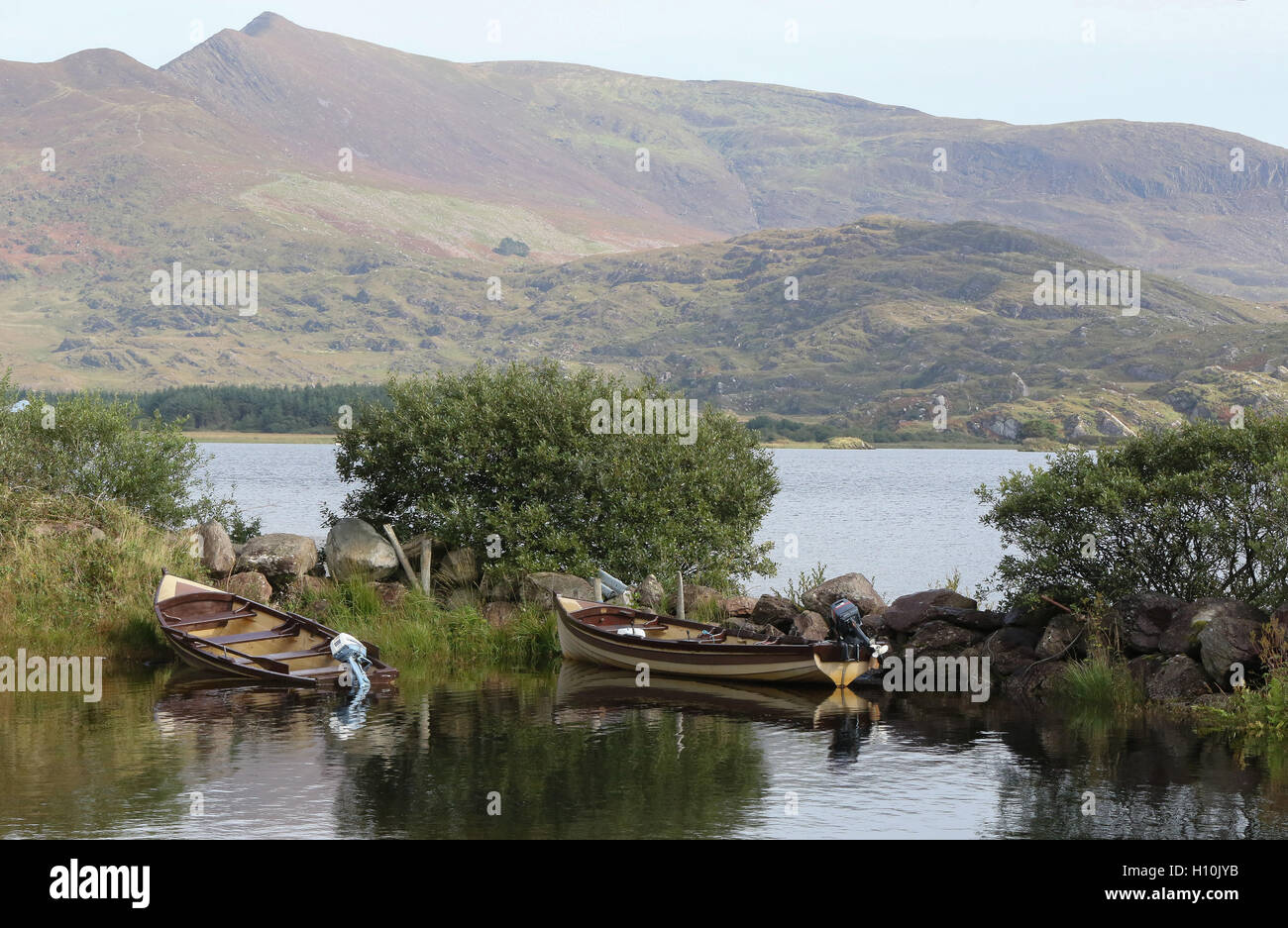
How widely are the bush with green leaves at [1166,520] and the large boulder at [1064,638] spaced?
40 centimetres

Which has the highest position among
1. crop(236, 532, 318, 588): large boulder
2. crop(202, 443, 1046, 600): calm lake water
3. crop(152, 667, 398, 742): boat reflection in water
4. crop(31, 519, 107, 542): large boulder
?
crop(31, 519, 107, 542): large boulder

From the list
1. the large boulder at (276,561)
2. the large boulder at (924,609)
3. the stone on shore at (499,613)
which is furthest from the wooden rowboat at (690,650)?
the large boulder at (276,561)

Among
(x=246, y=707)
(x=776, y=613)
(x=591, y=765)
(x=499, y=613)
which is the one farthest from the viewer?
(x=499, y=613)

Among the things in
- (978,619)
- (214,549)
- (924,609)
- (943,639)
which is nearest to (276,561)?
(214,549)

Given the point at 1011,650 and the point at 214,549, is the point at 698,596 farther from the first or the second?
the point at 214,549

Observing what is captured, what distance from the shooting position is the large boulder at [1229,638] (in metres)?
18.7

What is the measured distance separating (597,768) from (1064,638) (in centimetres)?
898

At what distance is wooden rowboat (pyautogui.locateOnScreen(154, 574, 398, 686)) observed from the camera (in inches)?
881

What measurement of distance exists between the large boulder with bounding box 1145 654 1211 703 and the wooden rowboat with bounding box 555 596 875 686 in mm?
4692

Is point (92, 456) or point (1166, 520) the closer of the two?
point (1166, 520)

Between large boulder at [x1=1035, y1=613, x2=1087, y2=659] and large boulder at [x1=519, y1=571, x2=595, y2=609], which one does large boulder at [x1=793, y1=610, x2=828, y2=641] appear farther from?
large boulder at [x1=519, y1=571, x2=595, y2=609]

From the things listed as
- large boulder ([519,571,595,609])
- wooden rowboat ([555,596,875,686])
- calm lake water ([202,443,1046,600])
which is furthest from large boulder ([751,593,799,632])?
calm lake water ([202,443,1046,600])

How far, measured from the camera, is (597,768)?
648 inches
